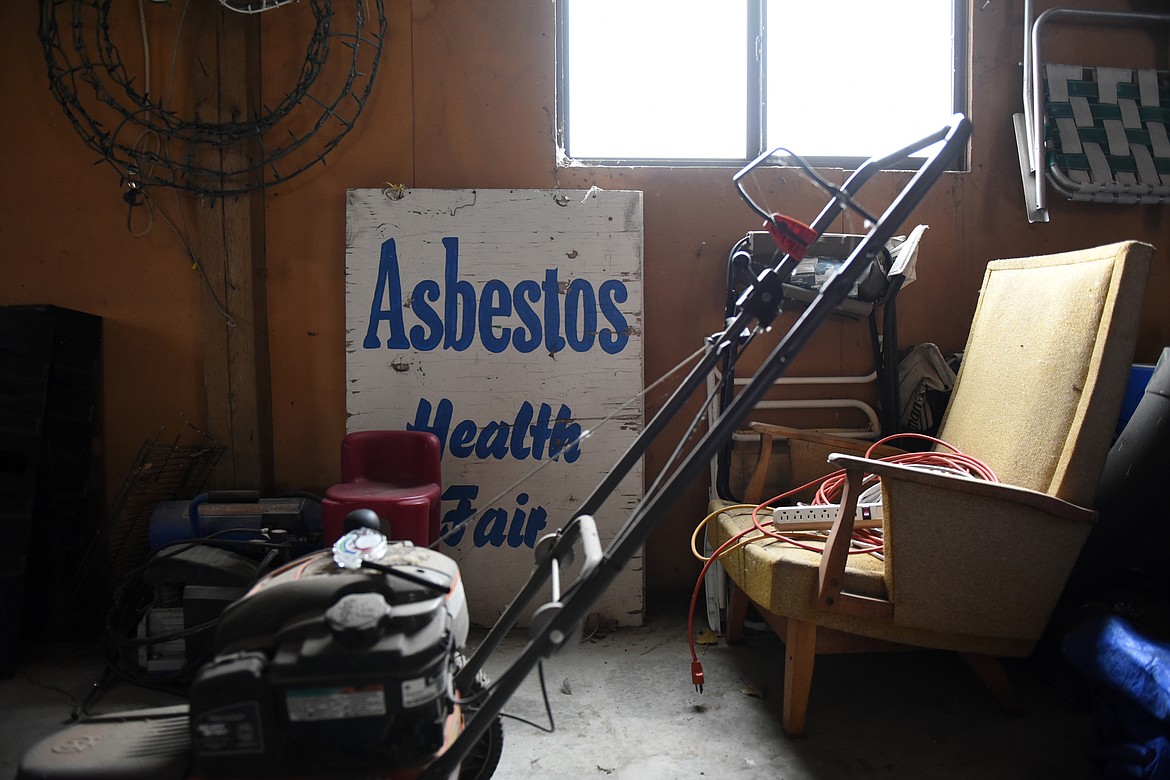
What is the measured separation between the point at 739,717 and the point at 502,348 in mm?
1349

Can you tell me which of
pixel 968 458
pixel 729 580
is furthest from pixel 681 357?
pixel 968 458

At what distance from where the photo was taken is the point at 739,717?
1.85 m

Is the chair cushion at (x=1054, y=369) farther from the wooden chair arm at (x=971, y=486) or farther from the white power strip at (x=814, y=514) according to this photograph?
the white power strip at (x=814, y=514)

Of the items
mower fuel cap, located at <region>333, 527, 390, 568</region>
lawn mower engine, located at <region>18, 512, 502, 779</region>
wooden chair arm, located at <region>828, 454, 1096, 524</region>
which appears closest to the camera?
lawn mower engine, located at <region>18, 512, 502, 779</region>

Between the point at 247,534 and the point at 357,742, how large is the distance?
1.24m

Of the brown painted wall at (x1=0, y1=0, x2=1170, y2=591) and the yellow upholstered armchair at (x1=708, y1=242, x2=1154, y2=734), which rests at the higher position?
the brown painted wall at (x1=0, y1=0, x2=1170, y2=591)

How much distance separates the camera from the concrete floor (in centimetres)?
165

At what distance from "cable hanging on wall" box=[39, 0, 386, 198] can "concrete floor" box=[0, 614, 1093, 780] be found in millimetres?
1632

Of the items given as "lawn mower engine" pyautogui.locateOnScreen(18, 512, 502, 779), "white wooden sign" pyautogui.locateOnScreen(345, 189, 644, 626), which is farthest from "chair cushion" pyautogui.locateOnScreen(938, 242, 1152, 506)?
"lawn mower engine" pyautogui.locateOnScreen(18, 512, 502, 779)

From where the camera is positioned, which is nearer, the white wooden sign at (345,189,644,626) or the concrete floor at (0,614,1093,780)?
the concrete floor at (0,614,1093,780)

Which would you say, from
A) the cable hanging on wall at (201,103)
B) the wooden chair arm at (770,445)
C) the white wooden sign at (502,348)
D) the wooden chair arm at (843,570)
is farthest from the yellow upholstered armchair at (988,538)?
the cable hanging on wall at (201,103)

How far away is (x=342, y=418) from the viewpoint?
256cm

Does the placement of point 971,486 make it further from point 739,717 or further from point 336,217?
point 336,217

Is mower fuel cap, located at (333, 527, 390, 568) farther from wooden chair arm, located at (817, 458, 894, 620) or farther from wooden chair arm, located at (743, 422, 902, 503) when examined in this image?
wooden chair arm, located at (743, 422, 902, 503)
